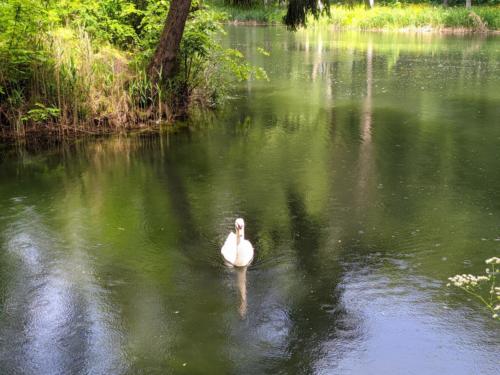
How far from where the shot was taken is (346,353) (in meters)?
3.98

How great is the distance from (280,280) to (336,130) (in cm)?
550

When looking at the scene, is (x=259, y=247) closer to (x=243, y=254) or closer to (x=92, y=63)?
(x=243, y=254)

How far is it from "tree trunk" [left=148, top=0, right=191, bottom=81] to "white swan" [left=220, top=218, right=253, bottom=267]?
5.37m

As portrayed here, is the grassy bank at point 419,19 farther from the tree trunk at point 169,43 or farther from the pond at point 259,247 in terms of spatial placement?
the pond at point 259,247

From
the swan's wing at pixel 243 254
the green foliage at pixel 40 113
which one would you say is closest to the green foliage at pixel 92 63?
the green foliage at pixel 40 113

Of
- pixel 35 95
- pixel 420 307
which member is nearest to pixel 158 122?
pixel 35 95

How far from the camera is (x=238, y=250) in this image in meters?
5.07

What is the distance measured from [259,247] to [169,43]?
18.3 ft

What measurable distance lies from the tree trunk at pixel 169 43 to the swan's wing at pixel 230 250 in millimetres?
5290

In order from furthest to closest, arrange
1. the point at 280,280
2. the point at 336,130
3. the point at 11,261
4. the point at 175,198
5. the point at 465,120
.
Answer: the point at 465,120
the point at 336,130
the point at 175,198
the point at 11,261
the point at 280,280

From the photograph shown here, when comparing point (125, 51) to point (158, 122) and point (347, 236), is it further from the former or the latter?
point (347, 236)

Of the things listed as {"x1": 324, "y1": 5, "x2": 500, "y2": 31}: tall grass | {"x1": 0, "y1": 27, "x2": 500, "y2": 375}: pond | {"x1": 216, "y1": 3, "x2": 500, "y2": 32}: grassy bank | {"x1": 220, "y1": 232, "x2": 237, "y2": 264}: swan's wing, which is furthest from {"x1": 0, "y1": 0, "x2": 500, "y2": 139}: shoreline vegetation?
{"x1": 324, "y1": 5, "x2": 500, "y2": 31}: tall grass

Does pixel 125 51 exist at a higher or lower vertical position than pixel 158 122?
higher

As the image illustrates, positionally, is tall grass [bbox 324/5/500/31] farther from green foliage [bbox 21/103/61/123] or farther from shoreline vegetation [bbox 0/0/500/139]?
green foliage [bbox 21/103/61/123]
